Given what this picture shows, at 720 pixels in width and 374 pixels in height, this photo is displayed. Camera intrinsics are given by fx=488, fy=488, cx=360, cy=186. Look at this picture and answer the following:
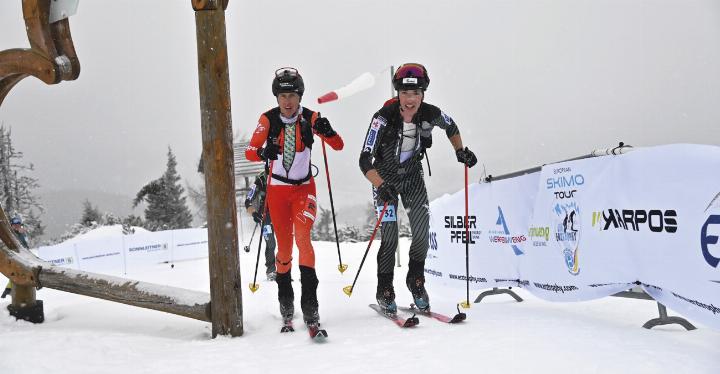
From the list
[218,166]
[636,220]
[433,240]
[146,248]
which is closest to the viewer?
[636,220]

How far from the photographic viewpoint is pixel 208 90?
13.9ft

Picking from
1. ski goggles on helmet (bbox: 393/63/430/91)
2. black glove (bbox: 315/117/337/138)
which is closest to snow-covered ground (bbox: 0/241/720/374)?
black glove (bbox: 315/117/337/138)

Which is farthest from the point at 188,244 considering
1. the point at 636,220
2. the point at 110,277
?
the point at 636,220

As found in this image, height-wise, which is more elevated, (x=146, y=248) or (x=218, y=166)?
(x=218, y=166)

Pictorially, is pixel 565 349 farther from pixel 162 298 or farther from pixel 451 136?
pixel 162 298

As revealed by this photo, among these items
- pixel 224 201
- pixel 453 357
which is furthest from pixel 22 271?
pixel 453 357

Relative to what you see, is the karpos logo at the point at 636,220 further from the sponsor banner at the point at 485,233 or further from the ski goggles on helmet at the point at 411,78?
the ski goggles on helmet at the point at 411,78

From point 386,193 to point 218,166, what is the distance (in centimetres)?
152

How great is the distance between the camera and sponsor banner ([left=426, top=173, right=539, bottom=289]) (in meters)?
5.79

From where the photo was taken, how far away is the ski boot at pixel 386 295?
15.3 feet

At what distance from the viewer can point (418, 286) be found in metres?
4.73

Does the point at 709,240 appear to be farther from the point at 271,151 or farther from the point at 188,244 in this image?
the point at 188,244

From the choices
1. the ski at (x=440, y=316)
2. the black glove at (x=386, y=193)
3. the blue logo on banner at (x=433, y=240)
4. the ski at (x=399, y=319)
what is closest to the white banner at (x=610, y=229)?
the blue logo on banner at (x=433, y=240)

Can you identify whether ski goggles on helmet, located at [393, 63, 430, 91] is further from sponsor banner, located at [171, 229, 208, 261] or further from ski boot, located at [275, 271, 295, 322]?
sponsor banner, located at [171, 229, 208, 261]
